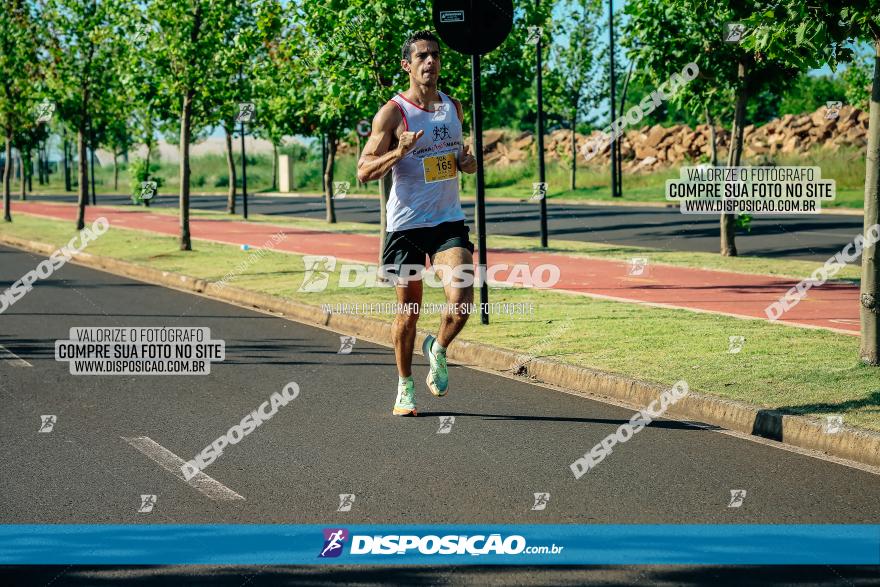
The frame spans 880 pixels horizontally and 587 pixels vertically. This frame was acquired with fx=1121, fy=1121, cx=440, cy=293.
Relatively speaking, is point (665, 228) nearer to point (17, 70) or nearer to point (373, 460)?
point (17, 70)

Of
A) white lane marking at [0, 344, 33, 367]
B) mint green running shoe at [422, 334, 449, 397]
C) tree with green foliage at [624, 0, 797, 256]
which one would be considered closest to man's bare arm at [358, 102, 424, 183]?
mint green running shoe at [422, 334, 449, 397]

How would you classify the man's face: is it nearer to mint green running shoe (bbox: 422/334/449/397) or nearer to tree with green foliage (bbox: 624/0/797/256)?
mint green running shoe (bbox: 422/334/449/397)

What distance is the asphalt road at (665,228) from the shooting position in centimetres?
2067

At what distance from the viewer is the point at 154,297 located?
15.0 m

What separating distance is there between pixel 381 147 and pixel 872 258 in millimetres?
3746

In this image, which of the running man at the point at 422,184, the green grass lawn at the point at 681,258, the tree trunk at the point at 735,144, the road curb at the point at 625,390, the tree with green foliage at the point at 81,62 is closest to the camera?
the road curb at the point at 625,390

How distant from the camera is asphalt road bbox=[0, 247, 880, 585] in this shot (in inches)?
211

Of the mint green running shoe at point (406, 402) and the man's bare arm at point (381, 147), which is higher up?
the man's bare arm at point (381, 147)

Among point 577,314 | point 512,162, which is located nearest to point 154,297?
point 577,314

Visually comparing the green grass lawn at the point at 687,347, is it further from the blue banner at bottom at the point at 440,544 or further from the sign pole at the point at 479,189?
the blue banner at bottom at the point at 440,544

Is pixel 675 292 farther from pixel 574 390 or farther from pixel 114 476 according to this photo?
pixel 114 476

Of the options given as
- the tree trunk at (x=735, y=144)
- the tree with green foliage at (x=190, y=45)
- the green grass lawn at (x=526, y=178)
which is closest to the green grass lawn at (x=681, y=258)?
the tree trunk at (x=735, y=144)

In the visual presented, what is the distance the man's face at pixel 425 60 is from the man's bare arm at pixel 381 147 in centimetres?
28

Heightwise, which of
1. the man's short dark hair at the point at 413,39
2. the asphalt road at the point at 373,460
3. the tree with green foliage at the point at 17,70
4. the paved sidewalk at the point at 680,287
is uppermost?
the tree with green foliage at the point at 17,70
